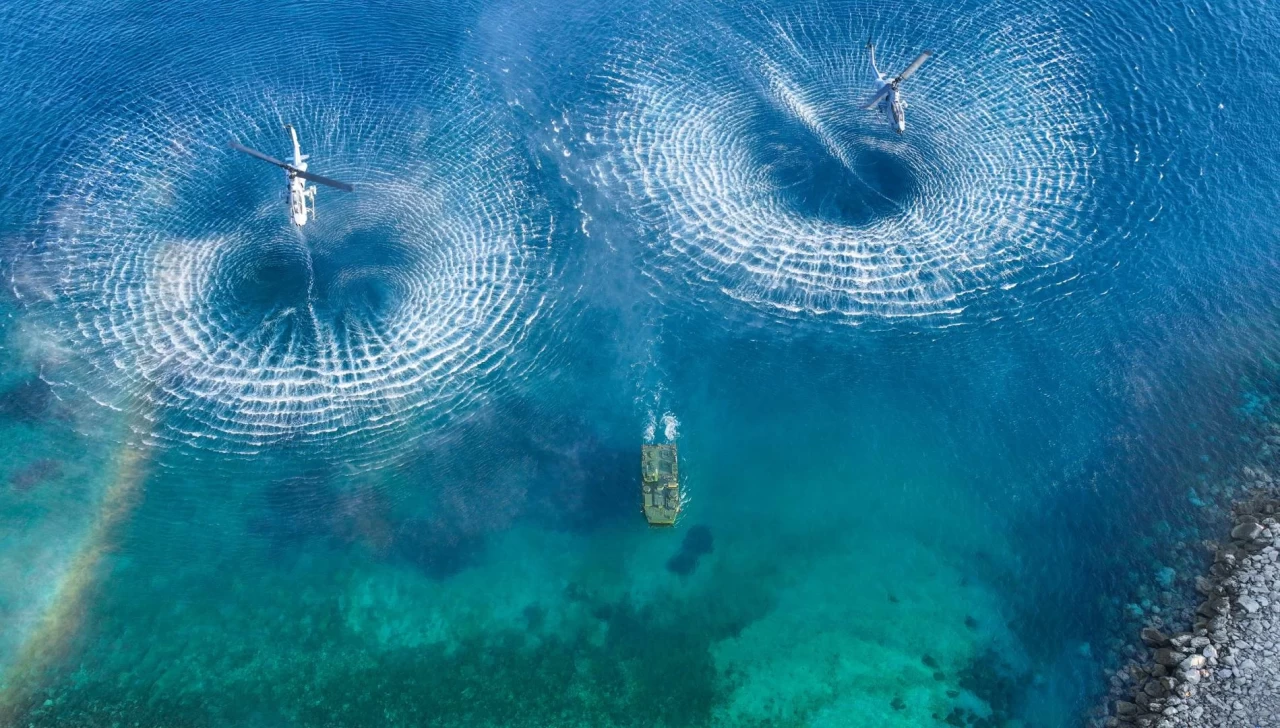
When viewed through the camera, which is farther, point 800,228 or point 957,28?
point 957,28

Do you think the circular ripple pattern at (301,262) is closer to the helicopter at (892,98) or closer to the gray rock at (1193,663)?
the helicopter at (892,98)

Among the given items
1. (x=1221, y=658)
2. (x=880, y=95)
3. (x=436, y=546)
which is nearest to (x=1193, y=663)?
(x=1221, y=658)

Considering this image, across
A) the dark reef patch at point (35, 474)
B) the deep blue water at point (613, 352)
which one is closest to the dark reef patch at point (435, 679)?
Result: the deep blue water at point (613, 352)

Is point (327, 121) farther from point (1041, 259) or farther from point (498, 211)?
point (1041, 259)

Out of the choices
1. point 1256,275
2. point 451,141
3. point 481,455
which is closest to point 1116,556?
point 1256,275

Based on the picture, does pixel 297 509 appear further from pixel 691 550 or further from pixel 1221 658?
pixel 1221 658
